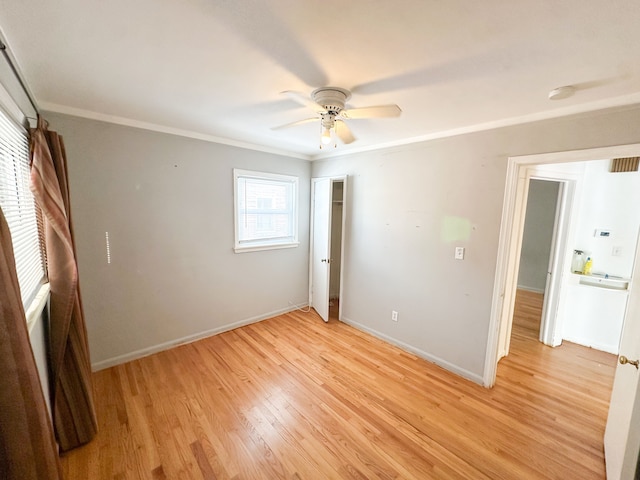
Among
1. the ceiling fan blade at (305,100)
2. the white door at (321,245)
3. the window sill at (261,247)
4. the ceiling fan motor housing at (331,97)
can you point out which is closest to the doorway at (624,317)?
the ceiling fan motor housing at (331,97)

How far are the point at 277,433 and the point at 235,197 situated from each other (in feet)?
8.19

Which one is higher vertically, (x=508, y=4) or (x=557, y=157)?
(x=508, y=4)

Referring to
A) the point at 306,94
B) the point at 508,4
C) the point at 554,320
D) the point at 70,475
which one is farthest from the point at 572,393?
the point at 70,475

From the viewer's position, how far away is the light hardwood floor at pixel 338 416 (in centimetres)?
161

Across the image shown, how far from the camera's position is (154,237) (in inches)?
106

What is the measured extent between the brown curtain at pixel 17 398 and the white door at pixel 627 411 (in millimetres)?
2410

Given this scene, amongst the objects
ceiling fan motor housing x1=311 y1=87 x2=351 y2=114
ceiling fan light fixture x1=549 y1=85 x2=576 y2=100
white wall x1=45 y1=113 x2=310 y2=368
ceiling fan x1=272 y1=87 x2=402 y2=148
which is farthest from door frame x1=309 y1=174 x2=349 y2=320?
ceiling fan light fixture x1=549 y1=85 x2=576 y2=100

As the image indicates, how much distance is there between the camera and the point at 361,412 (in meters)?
2.04

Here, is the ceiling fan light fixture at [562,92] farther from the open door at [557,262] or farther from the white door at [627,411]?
the open door at [557,262]

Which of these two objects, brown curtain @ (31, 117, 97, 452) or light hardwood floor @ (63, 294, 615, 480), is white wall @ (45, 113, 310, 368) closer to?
light hardwood floor @ (63, 294, 615, 480)

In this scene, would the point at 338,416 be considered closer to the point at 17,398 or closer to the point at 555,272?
the point at 17,398

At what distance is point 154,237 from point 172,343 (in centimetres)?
123

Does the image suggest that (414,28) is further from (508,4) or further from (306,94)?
(306,94)

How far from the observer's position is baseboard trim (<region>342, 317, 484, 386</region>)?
2483mm
